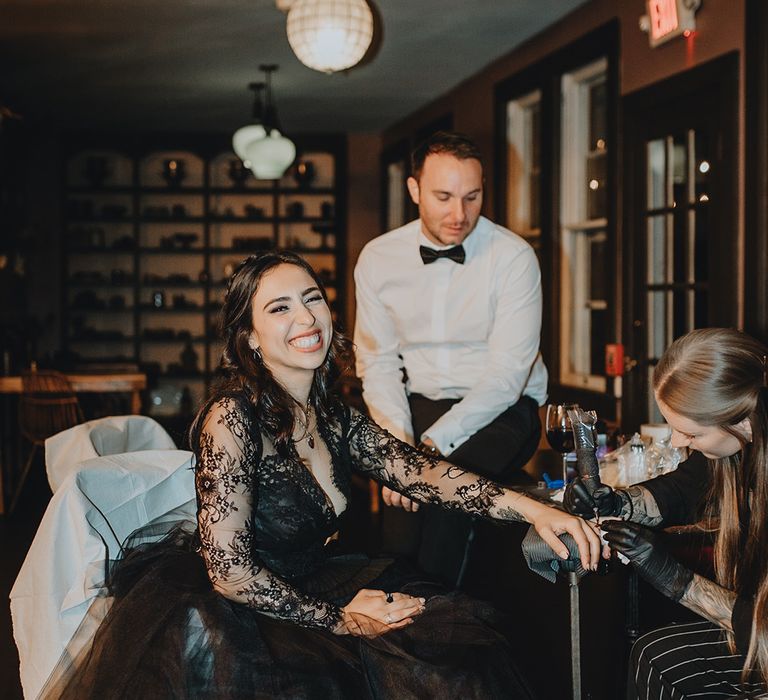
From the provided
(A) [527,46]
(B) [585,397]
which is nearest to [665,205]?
(B) [585,397]

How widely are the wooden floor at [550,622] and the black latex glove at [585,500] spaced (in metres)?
0.18

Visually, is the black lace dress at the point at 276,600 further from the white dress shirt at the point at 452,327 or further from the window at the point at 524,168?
the window at the point at 524,168

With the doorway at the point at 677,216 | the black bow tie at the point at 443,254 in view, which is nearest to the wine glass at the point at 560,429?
the black bow tie at the point at 443,254

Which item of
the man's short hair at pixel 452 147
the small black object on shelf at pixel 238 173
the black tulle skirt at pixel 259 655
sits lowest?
the black tulle skirt at pixel 259 655

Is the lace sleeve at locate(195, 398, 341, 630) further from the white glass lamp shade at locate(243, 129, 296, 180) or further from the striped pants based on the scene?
the white glass lamp shade at locate(243, 129, 296, 180)

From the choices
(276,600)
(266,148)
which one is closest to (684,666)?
(276,600)

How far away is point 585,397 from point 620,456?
11.0ft

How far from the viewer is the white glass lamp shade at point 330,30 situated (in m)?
4.59

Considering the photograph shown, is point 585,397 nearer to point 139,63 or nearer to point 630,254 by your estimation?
point 630,254

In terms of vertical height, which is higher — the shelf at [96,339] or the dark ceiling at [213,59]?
the dark ceiling at [213,59]

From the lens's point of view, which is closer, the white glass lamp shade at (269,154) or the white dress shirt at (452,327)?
the white dress shirt at (452,327)

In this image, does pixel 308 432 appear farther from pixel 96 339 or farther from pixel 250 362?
pixel 96 339

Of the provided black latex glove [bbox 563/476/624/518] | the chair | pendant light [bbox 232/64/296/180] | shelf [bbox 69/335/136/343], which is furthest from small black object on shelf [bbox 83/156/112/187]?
black latex glove [bbox 563/476/624/518]

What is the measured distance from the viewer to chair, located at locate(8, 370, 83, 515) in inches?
238
